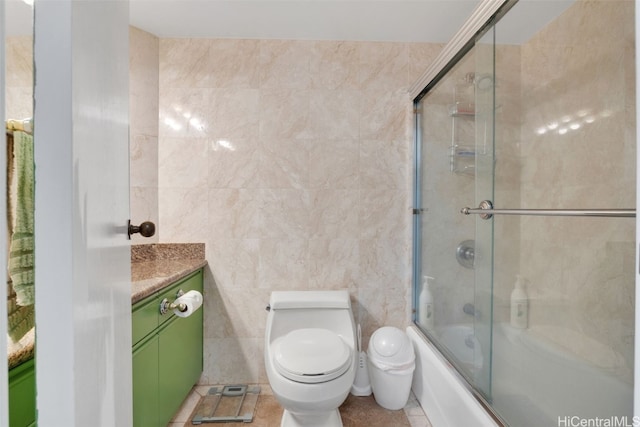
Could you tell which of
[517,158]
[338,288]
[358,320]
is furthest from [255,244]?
[517,158]

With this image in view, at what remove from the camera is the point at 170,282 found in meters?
1.57

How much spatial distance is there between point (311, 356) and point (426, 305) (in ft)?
2.78

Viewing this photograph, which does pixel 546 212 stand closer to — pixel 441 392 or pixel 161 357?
pixel 441 392

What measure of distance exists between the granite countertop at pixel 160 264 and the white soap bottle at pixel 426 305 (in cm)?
137

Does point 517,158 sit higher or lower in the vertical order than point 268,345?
higher

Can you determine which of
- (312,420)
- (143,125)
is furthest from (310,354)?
(143,125)

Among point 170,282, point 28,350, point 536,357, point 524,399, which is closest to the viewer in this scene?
point 28,350

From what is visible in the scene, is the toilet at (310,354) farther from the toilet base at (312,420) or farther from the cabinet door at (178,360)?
the cabinet door at (178,360)

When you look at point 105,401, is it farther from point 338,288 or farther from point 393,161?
point 393,161

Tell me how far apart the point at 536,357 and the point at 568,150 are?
2.86 feet

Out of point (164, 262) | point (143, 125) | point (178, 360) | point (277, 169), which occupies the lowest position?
point (178, 360)

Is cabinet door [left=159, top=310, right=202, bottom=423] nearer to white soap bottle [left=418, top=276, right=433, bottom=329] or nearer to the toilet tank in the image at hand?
the toilet tank

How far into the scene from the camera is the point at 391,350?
187 centimetres

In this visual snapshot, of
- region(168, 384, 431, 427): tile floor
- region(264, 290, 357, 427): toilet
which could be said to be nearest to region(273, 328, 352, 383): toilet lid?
region(264, 290, 357, 427): toilet
